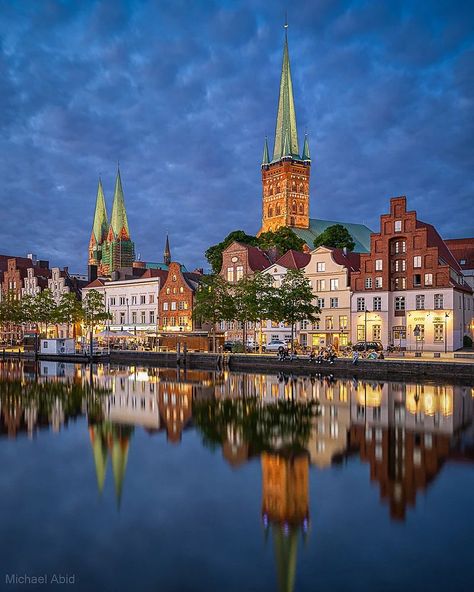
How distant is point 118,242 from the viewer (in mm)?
179250

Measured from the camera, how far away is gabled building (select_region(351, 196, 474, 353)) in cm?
7038

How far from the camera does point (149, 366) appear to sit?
7744cm

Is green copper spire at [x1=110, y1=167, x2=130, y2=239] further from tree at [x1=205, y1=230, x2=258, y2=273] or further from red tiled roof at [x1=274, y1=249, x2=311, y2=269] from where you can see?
red tiled roof at [x1=274, y1=249, x2=311, y2=269]

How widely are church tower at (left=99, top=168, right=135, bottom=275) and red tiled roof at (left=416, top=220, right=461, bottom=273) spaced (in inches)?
4289

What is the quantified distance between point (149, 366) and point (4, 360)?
2781 centimetres

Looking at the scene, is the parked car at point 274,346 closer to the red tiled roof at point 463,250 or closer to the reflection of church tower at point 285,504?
the red tiled roof at point 463,250

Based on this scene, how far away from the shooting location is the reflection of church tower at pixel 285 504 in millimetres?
14383

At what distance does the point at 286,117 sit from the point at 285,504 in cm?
16463

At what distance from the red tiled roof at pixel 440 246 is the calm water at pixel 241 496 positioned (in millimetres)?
42466

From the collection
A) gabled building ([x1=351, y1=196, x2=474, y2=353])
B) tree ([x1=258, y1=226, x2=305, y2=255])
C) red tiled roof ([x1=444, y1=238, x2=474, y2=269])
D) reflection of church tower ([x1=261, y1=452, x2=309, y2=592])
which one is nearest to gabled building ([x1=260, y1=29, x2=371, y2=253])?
tree ([x1=258, y1=226, x2=305, y2=255])

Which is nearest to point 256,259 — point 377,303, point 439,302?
point 377,303

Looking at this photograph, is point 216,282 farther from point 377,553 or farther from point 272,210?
point 272,210

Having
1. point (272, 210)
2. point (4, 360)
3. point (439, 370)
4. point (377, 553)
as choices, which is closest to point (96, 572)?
point (377, 553)

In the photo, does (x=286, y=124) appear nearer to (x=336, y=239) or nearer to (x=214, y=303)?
(x=336, y=239)
